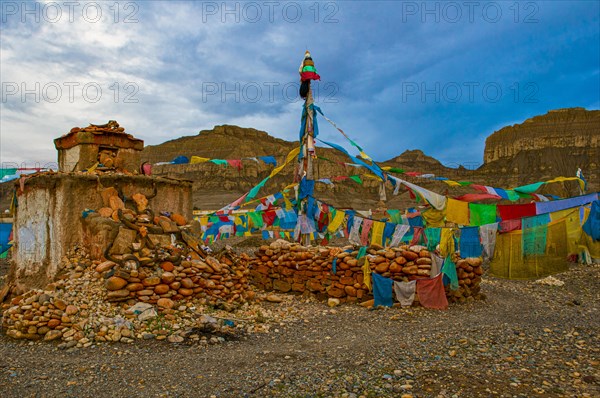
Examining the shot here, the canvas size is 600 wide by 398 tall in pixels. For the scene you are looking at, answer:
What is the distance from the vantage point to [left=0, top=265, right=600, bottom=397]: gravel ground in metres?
4.56

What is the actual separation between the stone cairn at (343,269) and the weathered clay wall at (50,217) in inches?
154

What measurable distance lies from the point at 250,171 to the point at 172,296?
85352mm

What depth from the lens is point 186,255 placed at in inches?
340

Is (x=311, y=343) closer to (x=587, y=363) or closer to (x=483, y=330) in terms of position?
(x=483, y=330)

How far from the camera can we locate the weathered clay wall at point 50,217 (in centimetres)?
822

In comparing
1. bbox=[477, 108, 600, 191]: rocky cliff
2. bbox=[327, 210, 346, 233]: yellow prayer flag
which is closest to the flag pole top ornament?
bbox=[327, 210, 346, 233]: yellow prayer flag

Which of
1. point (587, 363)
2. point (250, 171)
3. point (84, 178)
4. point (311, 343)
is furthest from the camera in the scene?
point (250, 171)

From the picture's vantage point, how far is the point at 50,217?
8414 millimetres

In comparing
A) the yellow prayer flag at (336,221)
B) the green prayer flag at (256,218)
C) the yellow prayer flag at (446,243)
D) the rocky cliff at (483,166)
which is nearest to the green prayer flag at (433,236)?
the yellow prayer flag at (446,243)

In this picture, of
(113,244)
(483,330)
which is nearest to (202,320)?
(113,244)

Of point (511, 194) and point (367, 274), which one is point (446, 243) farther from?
point (511, 194)

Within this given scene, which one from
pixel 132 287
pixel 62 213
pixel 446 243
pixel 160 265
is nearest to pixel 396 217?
pixel 446 243

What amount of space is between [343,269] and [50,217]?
6.30 meters

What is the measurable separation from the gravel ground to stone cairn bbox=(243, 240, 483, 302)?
4.03 feet
